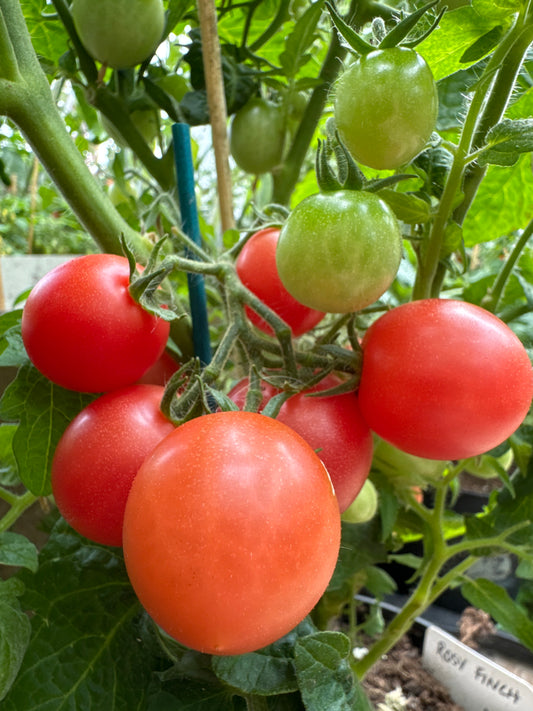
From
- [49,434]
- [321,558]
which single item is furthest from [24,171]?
[321,558]

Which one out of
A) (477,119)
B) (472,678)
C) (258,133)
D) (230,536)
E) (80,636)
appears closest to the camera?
(230,536)

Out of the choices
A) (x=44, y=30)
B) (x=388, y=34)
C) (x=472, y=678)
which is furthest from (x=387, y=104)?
(x=472, y=678)

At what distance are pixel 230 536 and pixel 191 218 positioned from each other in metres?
0.31

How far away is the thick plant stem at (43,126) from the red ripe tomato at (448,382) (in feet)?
0.79

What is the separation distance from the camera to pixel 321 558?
273 millimetres

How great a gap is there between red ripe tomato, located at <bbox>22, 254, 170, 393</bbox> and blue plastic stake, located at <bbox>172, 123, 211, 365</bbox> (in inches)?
4.4

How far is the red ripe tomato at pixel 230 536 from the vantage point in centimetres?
25

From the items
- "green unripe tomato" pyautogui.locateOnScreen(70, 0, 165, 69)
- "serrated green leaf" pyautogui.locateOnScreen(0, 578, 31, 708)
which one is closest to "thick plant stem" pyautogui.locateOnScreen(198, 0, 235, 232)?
"green unripe tomato" pyautogui.locateOnScreen(70, 0, 165, 69)

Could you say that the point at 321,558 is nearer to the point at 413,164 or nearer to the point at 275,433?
the point at 275,433

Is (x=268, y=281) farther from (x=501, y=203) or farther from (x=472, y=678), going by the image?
(x=472, y=678)

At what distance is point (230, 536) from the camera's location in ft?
0.84

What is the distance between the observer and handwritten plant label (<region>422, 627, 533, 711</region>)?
0.64 meters

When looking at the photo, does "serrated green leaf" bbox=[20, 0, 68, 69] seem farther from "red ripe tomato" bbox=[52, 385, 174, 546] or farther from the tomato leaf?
the tomato leaf

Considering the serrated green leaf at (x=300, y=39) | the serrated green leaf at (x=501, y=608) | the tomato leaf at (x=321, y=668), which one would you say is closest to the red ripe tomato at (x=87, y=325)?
the tomato leaf at (x=321, y=668)
